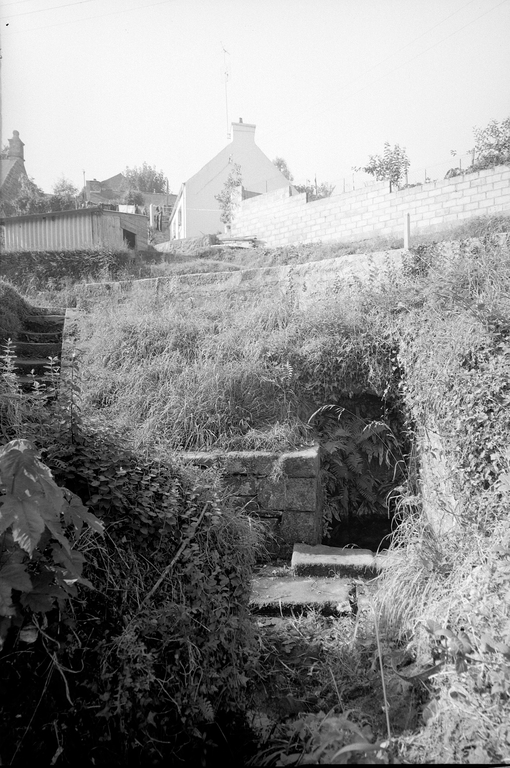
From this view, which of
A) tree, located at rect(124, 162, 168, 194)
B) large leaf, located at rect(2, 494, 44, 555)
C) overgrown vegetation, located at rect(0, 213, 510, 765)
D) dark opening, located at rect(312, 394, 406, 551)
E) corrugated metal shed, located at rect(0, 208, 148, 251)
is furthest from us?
tree, located at rect(124, 162, 168, 194)

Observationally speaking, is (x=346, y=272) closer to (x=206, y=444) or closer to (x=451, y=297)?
(x=451, y=297)

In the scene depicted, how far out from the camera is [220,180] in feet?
86.7

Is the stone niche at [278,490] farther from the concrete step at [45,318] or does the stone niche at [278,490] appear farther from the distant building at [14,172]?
the distant building at [14,172]

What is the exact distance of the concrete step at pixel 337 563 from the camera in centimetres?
416

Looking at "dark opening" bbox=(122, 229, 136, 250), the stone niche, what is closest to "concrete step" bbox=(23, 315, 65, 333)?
the stone niche

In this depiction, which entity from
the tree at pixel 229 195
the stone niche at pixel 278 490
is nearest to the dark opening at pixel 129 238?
the tree at pixel 229 195

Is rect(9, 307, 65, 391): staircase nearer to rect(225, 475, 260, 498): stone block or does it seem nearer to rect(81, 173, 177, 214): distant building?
rect(225, 475, 260, 498): stone block

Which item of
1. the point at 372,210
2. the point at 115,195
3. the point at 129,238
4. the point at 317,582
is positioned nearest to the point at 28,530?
the point at 317,582

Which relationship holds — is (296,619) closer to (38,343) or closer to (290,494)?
(290,494)

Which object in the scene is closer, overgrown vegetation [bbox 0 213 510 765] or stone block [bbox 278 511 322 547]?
overgrown vegetation [bbox 0 213 510 765]

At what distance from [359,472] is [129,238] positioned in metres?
11.7

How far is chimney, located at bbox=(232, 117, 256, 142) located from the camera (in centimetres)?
2645

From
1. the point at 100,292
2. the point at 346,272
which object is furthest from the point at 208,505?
the point at 100,292

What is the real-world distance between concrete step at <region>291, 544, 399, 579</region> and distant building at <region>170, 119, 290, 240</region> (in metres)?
23.0
